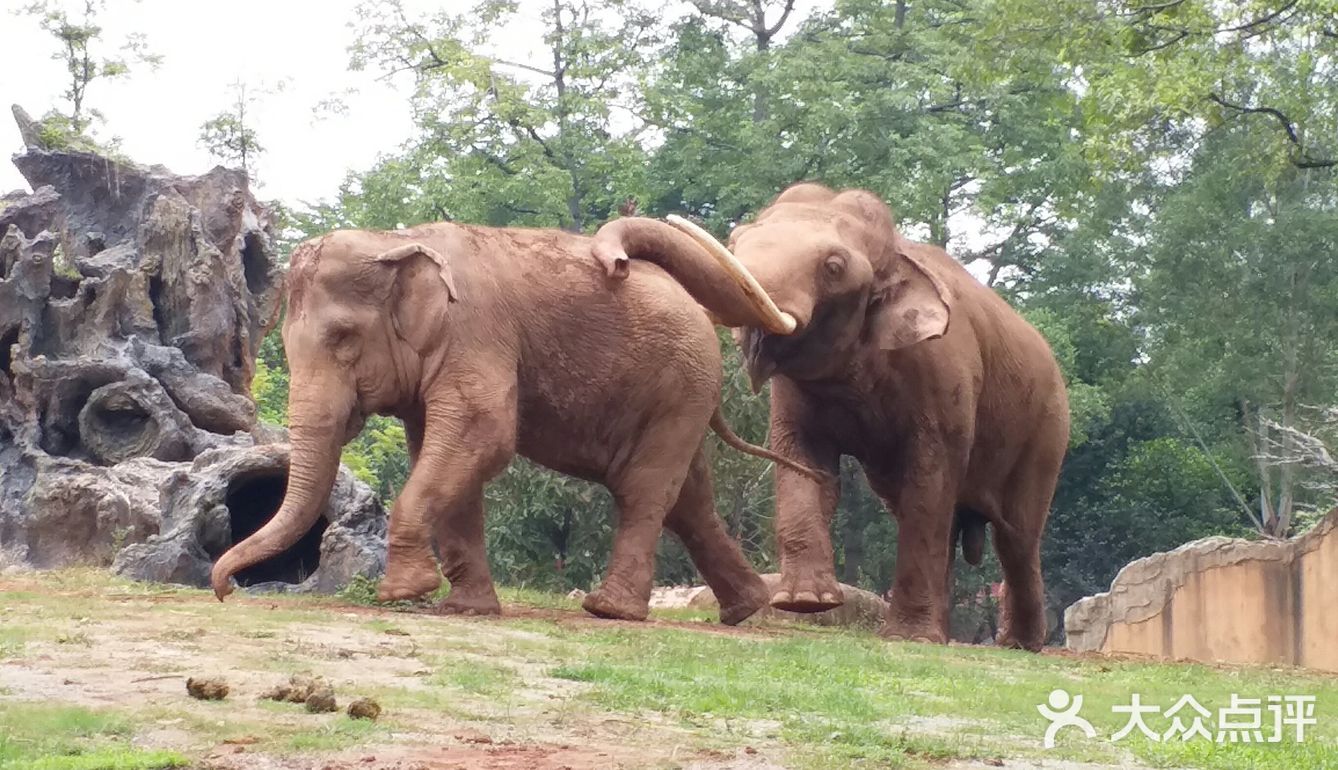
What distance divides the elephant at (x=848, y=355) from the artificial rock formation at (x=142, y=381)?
145 inches

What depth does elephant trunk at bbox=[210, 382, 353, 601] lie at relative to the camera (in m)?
11.9

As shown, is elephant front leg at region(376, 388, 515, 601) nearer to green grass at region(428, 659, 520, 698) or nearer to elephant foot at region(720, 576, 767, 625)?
elephant foot at region(720, 576, 767, 625)

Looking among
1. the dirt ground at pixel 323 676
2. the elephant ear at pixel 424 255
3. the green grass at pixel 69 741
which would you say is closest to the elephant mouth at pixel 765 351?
the elephant ear at pixel 424 255

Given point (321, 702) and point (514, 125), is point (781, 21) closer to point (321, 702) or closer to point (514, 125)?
point (514, 125)

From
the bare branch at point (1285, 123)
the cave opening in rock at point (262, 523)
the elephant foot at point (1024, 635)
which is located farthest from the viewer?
the bare branch at point (1285, 123)

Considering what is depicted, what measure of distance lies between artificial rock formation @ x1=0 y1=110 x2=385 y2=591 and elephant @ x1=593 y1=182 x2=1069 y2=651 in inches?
145

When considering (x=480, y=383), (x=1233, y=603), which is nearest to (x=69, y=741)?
(x=480, y=383)

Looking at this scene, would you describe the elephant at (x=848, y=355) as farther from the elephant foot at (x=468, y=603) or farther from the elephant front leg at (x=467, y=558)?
the elephant foot at (x=468, y=603)

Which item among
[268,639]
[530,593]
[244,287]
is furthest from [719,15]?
[268,639]

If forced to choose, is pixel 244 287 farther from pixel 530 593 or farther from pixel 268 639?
pixel 268 639

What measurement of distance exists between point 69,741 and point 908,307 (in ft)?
25.9

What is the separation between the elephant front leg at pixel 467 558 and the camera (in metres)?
12.4

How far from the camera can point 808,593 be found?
13141mm

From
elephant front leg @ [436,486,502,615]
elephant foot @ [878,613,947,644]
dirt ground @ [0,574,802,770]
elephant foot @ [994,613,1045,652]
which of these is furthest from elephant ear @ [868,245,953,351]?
dirt ground @ [0,574,802,770]
